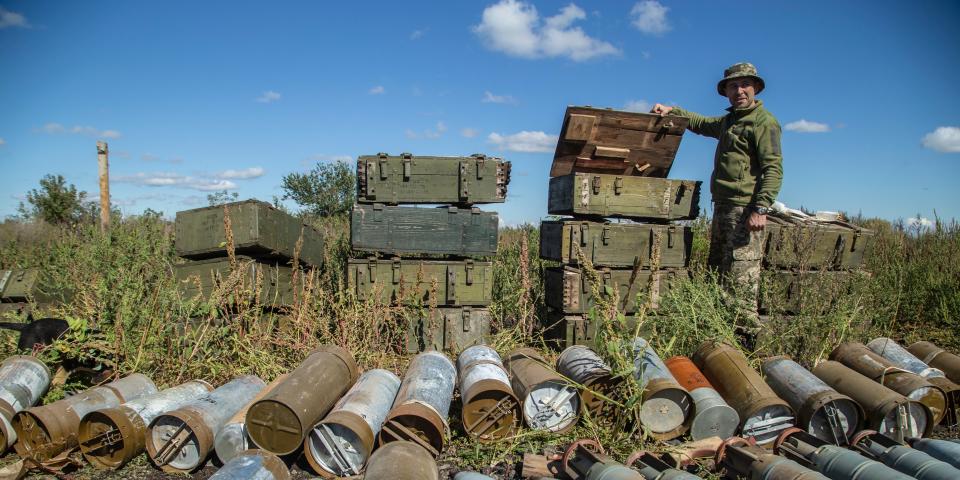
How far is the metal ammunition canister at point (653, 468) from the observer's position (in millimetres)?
2911

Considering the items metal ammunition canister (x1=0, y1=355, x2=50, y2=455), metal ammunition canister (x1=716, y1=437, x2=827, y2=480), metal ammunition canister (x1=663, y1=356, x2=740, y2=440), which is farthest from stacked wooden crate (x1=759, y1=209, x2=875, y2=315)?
metal ammunition canister (x1=0, y1=355, x2=50, y2=455)

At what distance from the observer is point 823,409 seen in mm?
3828

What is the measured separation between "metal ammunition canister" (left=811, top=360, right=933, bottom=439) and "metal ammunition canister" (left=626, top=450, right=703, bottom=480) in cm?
171

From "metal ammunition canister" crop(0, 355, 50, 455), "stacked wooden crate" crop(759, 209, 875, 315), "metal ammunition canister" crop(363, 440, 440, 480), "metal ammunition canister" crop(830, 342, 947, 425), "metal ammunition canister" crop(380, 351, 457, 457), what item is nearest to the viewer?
"metal ammunition canister" crop(363, 440, 440, 480)

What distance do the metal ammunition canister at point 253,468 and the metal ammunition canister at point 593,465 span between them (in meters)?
1.59

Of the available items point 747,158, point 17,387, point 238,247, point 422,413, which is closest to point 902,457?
point 422,413

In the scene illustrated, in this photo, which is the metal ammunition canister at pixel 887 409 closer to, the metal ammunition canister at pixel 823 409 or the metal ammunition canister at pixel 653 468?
the metal ammunition canister at pixel 823 409

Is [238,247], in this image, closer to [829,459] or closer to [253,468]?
[253,468]

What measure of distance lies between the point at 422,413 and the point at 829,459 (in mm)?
2332

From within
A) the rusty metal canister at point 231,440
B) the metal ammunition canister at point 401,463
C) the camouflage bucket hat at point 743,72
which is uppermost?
the camouflage bucket hat at point 743,72

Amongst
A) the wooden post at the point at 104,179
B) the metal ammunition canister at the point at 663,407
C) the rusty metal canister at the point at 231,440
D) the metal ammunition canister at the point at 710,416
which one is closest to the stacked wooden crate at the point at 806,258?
the metal ammunition canister at the point at 710,416

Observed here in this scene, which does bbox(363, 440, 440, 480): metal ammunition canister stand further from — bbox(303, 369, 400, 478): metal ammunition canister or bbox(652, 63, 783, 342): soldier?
bbox(652, 63, 783, 342): soldier

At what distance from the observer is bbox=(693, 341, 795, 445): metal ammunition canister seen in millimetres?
3768

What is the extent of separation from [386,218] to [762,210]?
3.76 metres
